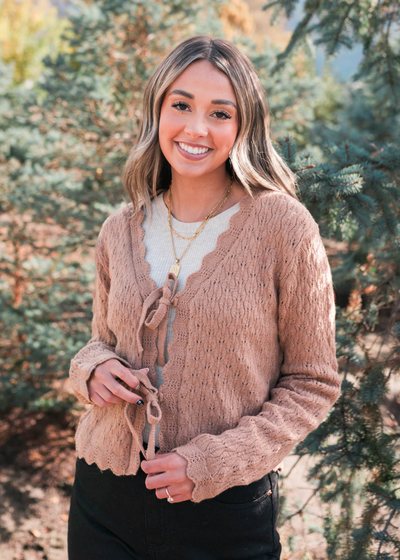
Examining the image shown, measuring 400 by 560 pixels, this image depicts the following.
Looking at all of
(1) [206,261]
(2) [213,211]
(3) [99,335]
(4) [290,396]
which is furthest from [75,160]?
(4) [290,396]

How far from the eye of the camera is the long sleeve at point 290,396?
1216 millimetres

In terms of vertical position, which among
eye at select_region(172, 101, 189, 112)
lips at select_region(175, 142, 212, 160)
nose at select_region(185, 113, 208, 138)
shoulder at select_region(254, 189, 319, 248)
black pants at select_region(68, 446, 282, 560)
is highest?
eye at select_region(172, 101, 189, 112)

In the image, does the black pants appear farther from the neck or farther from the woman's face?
the woman's face

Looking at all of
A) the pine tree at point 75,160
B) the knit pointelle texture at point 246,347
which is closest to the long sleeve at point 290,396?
the knit pointelle texture at point 246,347

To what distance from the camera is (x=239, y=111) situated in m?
1.41

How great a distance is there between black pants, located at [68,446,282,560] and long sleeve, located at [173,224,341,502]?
12cm

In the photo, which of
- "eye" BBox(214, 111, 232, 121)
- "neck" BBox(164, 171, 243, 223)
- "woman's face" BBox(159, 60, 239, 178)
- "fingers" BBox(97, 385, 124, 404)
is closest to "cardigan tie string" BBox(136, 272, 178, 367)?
"fingers" BBox(97, 385, 124, 404)

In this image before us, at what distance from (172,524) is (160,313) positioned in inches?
23.2

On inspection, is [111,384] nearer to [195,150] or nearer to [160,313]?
[160,313]

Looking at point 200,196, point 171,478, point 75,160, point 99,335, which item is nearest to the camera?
point 171,478

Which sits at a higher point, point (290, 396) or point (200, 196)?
point (200, 196)

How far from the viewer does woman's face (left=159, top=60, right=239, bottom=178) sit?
54.0 inches

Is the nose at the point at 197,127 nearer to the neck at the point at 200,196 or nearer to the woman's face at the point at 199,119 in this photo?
the woman's face at the point at 199,119

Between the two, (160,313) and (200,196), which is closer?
(160,313)
